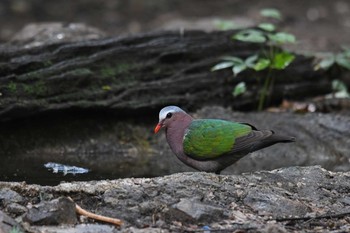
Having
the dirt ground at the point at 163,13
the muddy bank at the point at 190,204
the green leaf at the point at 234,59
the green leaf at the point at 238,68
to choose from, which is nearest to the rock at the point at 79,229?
the muddy bank at the point at 190,204

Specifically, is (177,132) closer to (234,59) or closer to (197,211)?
(197,211)

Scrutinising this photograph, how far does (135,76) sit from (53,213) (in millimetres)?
3786

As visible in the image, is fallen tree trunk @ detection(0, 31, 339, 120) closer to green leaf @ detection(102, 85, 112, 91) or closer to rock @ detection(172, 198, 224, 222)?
green leaf @ detection(102, 85, 112, 91)

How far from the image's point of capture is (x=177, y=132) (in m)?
5.83

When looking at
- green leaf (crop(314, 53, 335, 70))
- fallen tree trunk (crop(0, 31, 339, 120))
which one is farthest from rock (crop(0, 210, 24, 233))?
green leaf (crop(314, 53, 335, 70))

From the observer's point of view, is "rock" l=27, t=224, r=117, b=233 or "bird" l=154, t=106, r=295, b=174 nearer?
"rock" l=27, t=224, r=117, b=233

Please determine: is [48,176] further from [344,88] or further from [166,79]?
[344,88]

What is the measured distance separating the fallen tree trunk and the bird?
1766 mm

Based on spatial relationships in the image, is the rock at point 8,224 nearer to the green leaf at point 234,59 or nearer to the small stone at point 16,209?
the small stone at point 16,209

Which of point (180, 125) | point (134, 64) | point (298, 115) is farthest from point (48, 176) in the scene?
point (298, 115)

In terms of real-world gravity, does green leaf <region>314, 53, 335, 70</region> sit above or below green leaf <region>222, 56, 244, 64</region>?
below

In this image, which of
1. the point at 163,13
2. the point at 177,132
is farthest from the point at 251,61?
the point at 163,13

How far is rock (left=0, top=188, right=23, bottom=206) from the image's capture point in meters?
4.42

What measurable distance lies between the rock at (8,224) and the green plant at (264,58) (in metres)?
3.92
